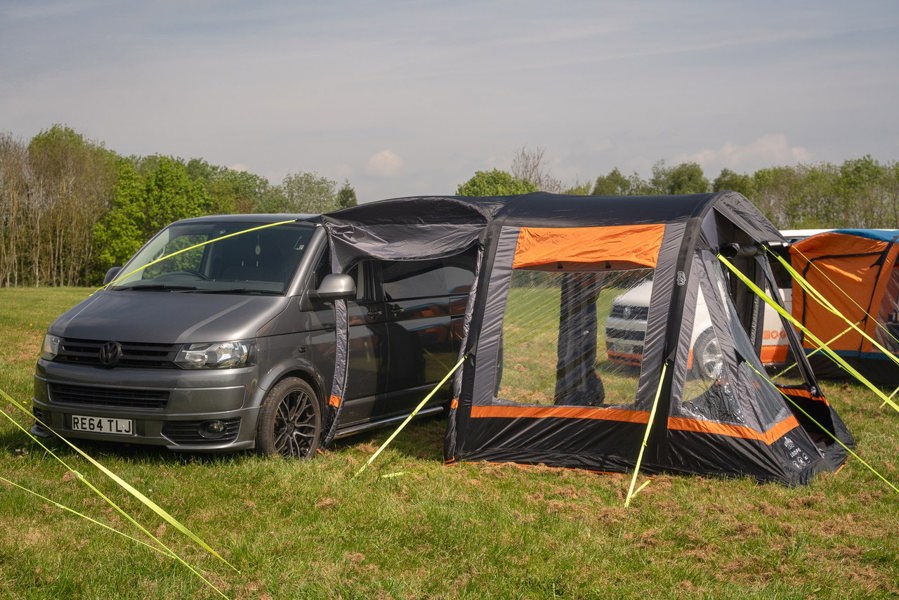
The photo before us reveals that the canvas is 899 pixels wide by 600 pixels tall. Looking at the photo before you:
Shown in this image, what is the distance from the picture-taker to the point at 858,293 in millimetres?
11539

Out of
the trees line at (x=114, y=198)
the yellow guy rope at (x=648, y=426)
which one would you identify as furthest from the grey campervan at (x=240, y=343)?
the trees line at (x=114, y=198)

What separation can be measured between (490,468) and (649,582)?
237cm

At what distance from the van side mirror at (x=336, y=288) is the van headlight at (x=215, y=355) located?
0.80 m

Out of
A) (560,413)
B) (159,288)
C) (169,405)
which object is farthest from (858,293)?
(169,405)

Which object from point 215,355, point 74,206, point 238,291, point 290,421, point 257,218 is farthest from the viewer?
point 74,206

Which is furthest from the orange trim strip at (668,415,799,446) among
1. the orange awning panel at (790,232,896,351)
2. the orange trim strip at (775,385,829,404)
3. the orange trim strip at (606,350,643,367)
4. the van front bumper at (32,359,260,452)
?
the orange awning panel at (790,232,896,351)

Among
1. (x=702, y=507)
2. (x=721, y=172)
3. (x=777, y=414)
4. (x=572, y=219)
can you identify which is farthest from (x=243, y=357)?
(x=721, y=172)

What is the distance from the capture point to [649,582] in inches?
190

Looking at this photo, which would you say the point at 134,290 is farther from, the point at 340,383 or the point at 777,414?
the point at 777,414

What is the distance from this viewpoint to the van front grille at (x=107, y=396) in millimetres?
6647

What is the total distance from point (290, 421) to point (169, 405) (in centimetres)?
97

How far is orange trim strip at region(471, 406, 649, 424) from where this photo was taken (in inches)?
273

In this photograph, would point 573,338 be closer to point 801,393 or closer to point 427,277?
point 427,277

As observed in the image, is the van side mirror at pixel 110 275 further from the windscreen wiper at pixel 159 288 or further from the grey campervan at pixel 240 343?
the windscreen wiper at pixel 159 288
